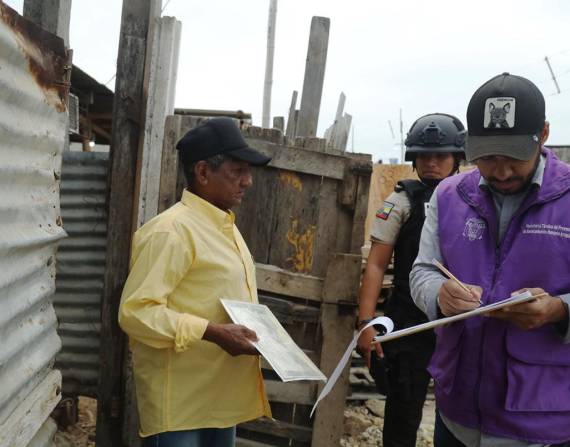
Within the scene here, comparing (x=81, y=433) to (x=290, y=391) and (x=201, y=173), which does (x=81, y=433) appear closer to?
(x=290, y=391)

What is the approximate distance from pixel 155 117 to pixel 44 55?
1.50 m

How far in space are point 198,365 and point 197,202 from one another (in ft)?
2.21

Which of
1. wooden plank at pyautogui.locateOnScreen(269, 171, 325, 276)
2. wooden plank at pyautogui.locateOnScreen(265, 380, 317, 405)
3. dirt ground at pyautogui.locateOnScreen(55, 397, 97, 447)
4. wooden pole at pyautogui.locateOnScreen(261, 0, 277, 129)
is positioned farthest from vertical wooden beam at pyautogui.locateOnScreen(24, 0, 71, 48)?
wooden pole at pyautogui.locateOnScreen(261, 0, 277, 129)

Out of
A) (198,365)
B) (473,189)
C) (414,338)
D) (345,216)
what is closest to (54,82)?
(198,365)

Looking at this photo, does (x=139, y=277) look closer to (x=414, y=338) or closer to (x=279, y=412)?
(x=414, y=338)

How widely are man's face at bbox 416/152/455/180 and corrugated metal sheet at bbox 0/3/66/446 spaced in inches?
78.7

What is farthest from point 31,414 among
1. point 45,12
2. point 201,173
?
point 45,12

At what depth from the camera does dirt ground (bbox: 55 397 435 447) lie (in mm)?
3881

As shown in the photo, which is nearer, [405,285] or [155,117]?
[405,285]

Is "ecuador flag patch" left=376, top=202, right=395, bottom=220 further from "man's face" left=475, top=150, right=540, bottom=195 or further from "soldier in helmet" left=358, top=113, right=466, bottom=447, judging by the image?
"man's face" left=475, top=150, right=540, bottom=195

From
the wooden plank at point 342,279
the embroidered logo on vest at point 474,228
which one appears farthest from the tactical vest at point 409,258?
the embroidered logo on vest at point 474,228

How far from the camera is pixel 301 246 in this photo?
138 inches

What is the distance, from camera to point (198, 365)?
215 centimetres

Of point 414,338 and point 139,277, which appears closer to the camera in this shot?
point 139,277
